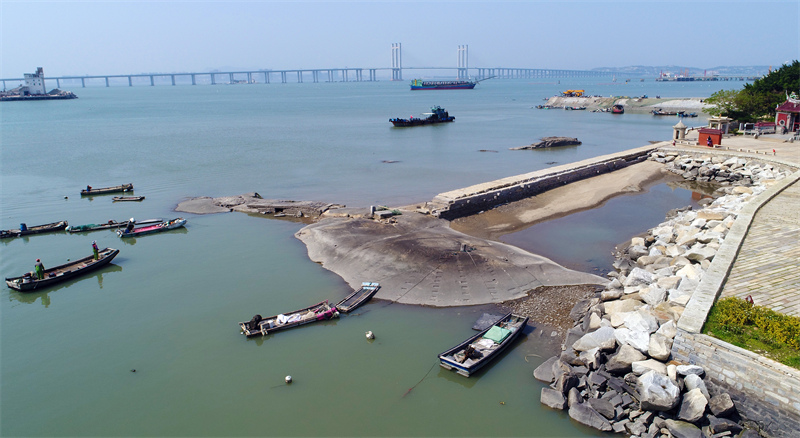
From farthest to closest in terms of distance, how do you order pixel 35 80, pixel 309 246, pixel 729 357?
pixel 35 80, pixel 309 246, pixel 729 357

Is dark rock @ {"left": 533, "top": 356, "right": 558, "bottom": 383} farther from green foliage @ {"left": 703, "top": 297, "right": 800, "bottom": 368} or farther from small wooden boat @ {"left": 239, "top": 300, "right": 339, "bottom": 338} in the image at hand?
small wooden boat @ {"left": 239, "top": 300, "right": 339, "bottom": 338}

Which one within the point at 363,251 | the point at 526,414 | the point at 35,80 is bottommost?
the point at 526,414

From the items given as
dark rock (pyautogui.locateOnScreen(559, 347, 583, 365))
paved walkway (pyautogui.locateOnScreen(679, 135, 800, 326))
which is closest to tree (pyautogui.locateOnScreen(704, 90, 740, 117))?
paved walkway (pyautogui.locateOnScreen(679, 135, 800, 326))

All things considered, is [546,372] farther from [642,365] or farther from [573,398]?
[642,365]

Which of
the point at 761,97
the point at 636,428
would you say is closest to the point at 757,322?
the point at 636,428

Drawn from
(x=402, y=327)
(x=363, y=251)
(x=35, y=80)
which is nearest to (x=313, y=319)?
(x=402, y=327)

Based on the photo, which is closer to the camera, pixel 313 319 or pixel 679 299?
pixel 679 299

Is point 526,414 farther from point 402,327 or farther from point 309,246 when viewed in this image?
point 309,246

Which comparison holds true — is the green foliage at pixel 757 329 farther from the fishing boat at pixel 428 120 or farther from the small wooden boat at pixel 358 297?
the fishing boat at pixel 428 120
